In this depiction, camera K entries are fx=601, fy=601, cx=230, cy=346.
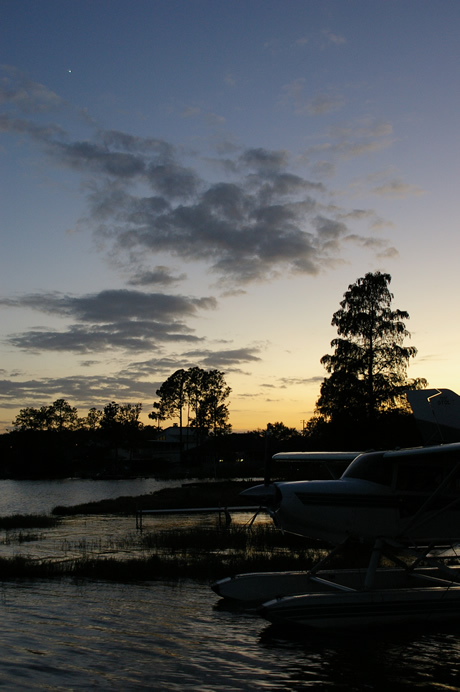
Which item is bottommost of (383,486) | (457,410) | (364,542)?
(364,542)

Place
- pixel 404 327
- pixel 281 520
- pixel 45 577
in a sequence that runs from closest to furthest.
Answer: pixel 281 520
pixel 45 577
pixel 404 327

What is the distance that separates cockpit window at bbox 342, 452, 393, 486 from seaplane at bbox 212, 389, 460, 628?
0.05 ft

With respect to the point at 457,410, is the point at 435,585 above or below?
below

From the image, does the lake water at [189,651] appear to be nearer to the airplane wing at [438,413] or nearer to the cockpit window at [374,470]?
the cockpit window at [374,470]

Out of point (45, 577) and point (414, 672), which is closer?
point (414, 672)

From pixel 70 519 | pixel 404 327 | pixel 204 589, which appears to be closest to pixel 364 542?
pixel 204 589

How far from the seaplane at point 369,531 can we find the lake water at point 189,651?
0.33 m

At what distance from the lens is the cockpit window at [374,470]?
9.97m

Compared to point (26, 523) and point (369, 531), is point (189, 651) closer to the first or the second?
point (369, 531)

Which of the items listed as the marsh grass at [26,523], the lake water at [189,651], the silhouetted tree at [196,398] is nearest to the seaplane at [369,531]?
the lake water at [189,651]

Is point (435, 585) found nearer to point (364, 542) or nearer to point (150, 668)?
point (364, 542)

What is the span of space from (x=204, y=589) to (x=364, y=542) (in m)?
3.46

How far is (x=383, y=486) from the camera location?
32.5ft

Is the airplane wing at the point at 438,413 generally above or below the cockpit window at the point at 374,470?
above
